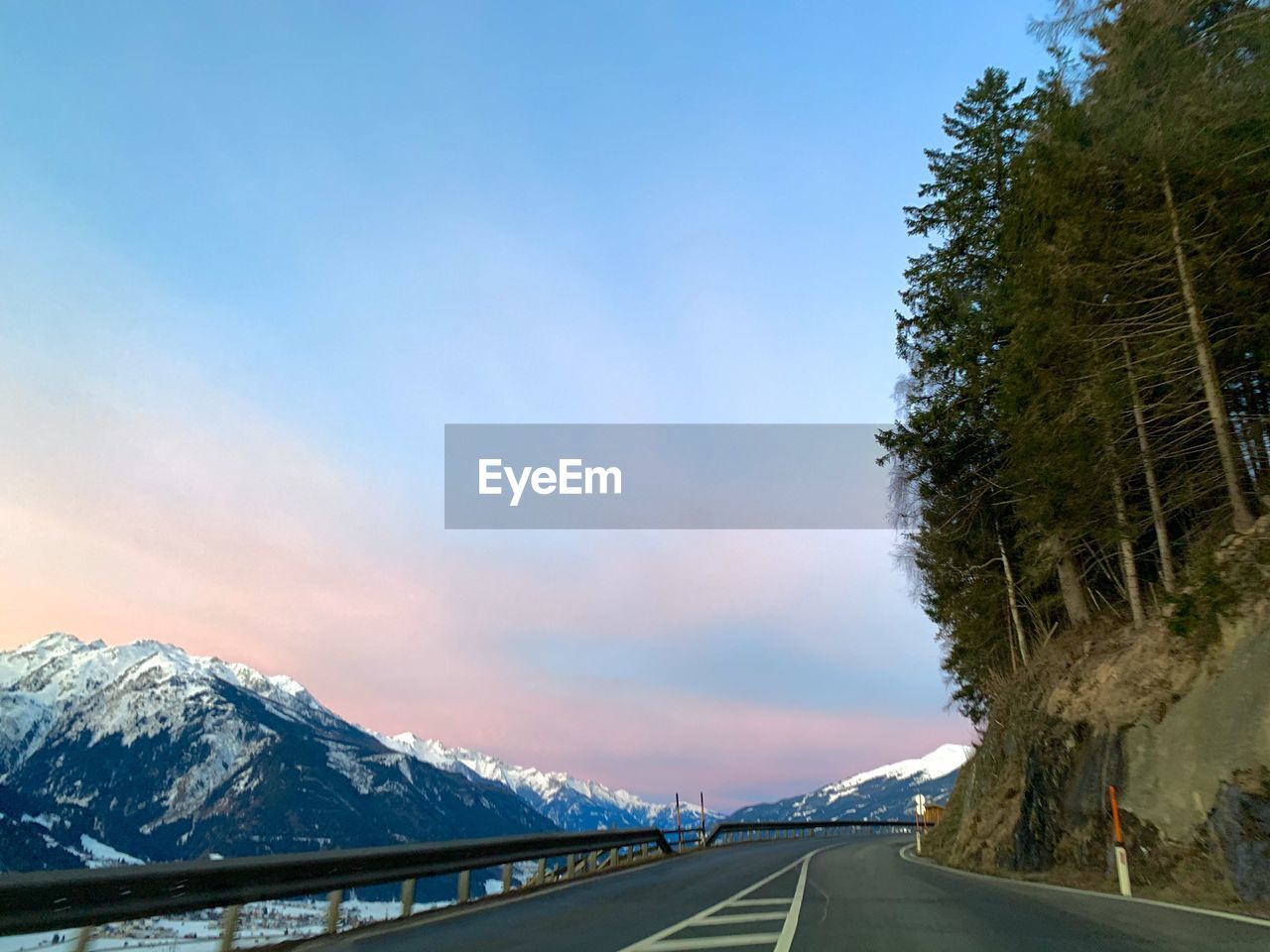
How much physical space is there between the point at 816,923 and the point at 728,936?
143 cm

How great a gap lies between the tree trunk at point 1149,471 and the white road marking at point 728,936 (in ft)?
34.8

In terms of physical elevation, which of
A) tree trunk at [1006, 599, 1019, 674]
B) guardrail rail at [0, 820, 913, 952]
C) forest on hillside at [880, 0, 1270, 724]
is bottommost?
guardrail rail at [0, 820, 913, 952]

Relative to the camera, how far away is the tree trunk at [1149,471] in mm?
16172

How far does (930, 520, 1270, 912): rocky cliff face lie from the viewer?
1162 centimetres

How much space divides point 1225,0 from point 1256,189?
121 inches

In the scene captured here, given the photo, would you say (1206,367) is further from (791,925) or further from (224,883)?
(224,883)

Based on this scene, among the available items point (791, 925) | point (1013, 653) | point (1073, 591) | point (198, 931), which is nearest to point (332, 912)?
point (198, 931)

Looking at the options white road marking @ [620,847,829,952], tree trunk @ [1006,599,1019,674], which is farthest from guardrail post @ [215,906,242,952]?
tree trunk @ [1006,599,1019,674]

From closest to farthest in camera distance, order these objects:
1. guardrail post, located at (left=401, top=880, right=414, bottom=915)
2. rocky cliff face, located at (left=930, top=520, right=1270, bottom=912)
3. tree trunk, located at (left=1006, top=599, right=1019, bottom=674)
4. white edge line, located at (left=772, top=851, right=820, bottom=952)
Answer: white edge line, located at (left=772, top=851, right=820, bottom=952)
rocky cliff face, located at (left=930, top=520, right=1270, bottom=912)
guardrail post, located at (left=401, top=880, right=414, bottom=915)
tree trunk, located at (left=1006, top=599, right=1019, bottom=674)

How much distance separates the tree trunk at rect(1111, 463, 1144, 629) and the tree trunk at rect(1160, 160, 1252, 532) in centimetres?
207

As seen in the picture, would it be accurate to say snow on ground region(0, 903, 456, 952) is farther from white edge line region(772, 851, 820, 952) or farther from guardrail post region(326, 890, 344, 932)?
white edge line region(772, 851, 820, 952)

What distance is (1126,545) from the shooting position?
1892 centimetres

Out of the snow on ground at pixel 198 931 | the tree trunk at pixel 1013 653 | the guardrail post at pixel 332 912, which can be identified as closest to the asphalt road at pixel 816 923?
the guardrail post at pixel 332 912

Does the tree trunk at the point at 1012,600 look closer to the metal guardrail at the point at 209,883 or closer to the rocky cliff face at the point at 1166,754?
the rocky cliff face at the point at 1166,754
